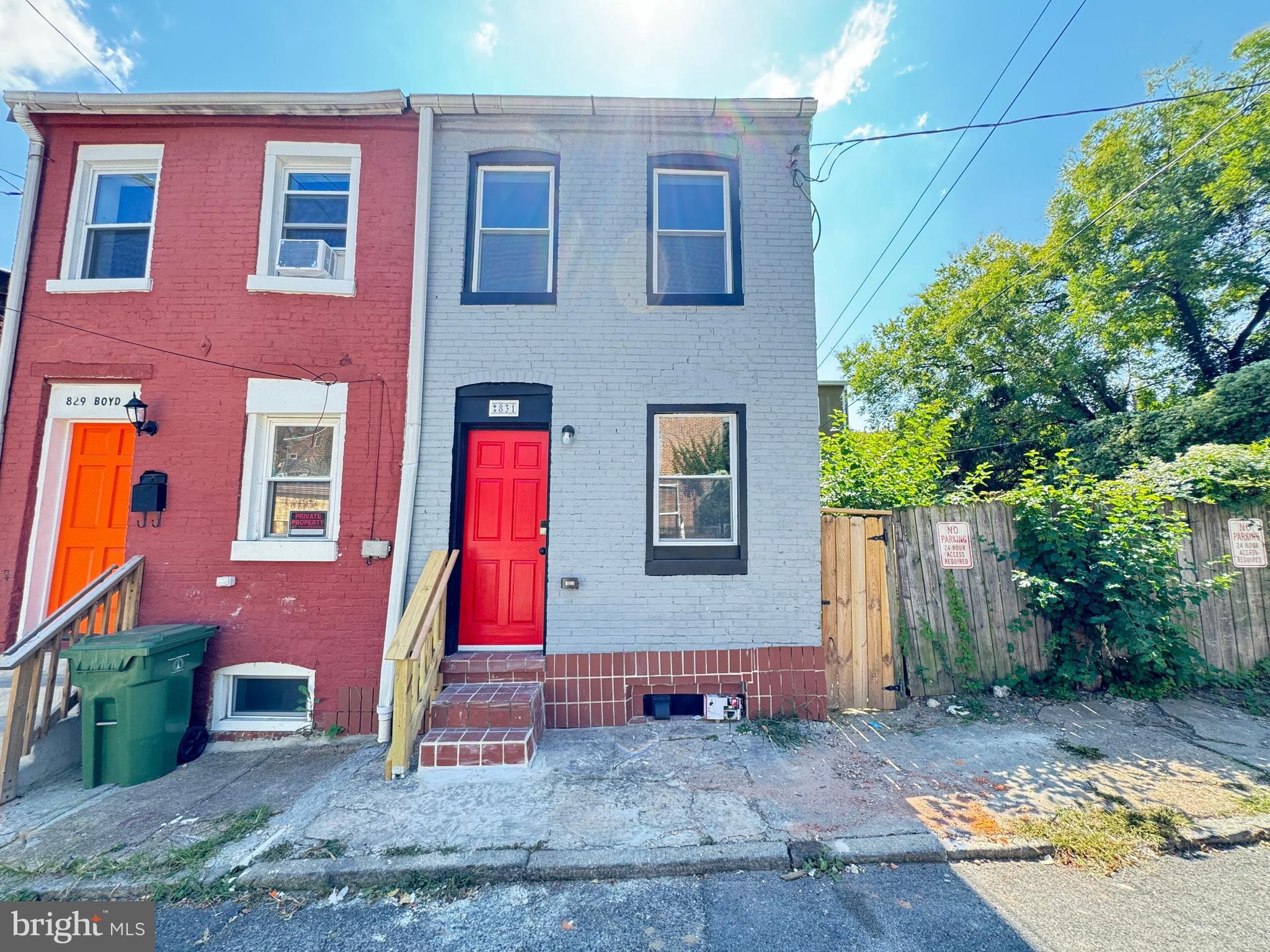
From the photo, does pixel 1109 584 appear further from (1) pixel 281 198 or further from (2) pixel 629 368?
(1) pixel 281 198

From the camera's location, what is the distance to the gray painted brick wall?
4.73 metres

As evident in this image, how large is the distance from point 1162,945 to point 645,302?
5308 millimetres

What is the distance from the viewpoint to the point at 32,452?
483 cm

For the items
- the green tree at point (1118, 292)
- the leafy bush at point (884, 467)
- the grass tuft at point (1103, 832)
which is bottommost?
the grass tuft at point (1103, 832)

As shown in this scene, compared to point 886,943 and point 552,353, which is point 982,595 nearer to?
point 886,943

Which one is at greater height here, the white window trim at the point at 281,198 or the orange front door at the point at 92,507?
the white window trim at the point at 281,198

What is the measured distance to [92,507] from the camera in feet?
16.2

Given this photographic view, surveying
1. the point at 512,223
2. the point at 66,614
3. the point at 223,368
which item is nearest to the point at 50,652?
the point at 66,614

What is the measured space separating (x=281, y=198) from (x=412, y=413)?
2.88 m

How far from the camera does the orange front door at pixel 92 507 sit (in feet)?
16.0

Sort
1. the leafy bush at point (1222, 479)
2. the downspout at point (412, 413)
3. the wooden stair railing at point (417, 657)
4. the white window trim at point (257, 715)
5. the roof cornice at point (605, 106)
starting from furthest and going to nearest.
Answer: the roof cornice at point (605, 106) < the leafy bush at point (1222, 479) < the white window trim at point (257, 715) < the downspout at point (412, 413) < the wooden stair railing at point (417, 657)

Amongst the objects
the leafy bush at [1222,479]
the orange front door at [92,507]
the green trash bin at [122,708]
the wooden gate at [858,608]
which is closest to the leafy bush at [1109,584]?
the leafy bush at [1222,479]

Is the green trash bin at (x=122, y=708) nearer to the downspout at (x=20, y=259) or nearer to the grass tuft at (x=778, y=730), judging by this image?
the downspout at (x=20, y=259)

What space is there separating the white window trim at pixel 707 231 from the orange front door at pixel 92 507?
18.5 feet
